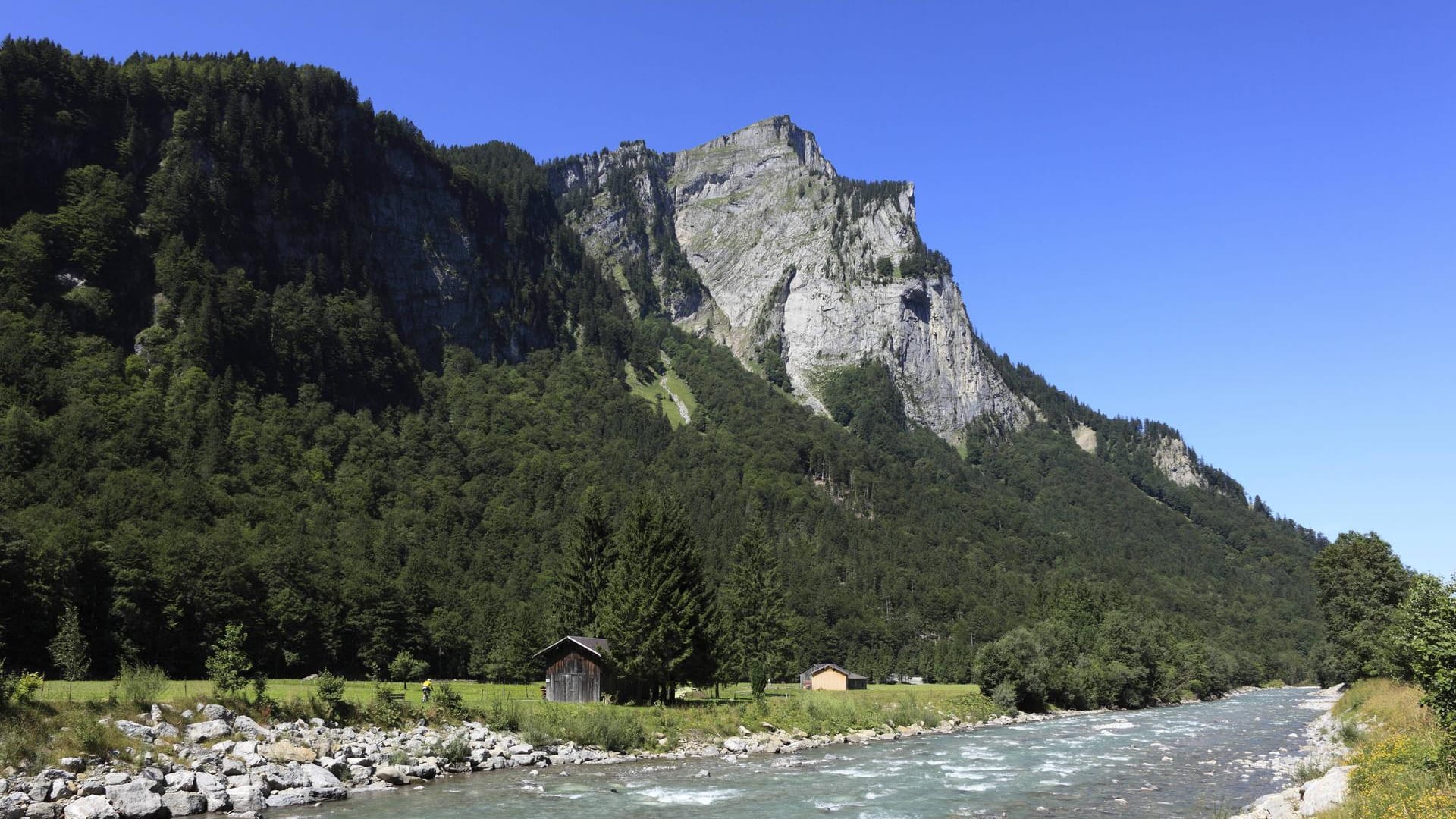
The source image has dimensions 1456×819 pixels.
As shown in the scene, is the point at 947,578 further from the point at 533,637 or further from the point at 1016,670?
the point at 533,637

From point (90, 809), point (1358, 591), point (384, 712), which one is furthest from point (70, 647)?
point (1358, 591)

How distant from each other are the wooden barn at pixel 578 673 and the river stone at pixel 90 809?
2669 cm

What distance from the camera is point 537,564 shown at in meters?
120

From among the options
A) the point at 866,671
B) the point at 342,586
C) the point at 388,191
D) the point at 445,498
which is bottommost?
the point at 866,671

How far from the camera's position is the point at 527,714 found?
42.9m

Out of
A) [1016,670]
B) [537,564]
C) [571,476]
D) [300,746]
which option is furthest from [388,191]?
[300,746]

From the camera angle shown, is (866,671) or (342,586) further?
(866,671)

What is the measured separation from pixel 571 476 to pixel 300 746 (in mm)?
121375

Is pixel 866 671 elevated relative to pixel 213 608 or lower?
lower

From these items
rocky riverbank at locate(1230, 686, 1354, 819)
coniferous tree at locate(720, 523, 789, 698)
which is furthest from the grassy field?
rocky riverbank at locate(1230, 686, 1354, 819)

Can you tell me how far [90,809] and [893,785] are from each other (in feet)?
86.4

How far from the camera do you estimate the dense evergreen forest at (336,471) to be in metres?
66.2

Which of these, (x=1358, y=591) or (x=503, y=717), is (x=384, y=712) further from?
(x=1358, y=591)

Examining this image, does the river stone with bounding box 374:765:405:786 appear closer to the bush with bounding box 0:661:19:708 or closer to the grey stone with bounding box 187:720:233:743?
the grey stone with bounding box 187:720:233:743
